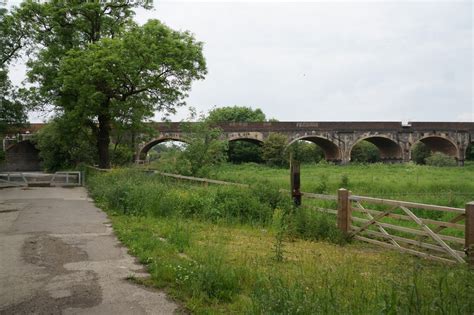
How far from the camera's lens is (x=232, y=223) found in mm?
9961

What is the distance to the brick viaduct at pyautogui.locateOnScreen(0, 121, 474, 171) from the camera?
1778 inches

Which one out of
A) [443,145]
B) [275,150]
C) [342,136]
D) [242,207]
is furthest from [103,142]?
[443,145]

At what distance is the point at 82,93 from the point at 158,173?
6.32 meters

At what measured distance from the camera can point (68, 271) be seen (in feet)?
18.6

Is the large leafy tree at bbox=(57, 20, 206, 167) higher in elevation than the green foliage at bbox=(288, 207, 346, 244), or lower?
higher

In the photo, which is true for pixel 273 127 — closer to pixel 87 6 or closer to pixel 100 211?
pixel 87 6

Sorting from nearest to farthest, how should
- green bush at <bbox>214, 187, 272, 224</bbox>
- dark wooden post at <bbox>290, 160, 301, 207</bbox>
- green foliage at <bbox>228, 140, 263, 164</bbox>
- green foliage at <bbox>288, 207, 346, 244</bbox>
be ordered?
green foliage at <bbox>288, 207, 346, 244</bbox> → green bush at <bbox>214, 187, 272, 224</bbox> → dark wooden post at <bbox>290, 160, 301, 207</bbox> → green foliage at <bbox>228, 140, 263, 164</bbox>

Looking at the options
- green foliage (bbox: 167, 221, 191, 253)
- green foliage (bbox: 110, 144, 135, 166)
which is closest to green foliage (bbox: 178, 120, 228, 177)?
green foliage (bbox: 167, 221, 191, 253)

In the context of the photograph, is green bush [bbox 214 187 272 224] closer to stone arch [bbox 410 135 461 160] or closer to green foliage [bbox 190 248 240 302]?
green foliage [bbox 190 248 240 302]

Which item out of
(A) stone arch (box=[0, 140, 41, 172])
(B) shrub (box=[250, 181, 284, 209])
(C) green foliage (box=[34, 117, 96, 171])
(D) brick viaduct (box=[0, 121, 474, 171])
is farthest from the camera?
(A) stone arch (box=[0, 140, 41, 172])

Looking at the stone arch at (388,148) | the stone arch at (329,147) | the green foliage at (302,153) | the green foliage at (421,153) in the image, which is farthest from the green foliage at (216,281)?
the green foliage at (421,153)

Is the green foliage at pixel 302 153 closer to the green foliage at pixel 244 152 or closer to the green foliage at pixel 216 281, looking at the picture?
the green foliage at pixel 244 152

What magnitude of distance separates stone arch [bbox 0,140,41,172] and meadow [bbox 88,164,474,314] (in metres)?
42.9

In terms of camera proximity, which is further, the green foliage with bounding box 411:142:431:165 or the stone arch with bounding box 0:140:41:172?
the green foliage with bounding box 411:142:431:165
